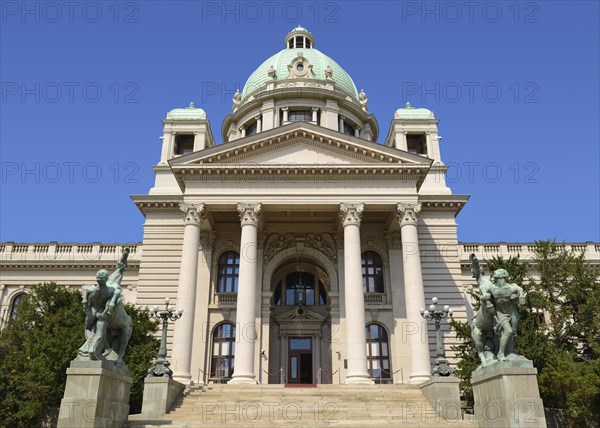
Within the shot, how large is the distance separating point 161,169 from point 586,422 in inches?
1126

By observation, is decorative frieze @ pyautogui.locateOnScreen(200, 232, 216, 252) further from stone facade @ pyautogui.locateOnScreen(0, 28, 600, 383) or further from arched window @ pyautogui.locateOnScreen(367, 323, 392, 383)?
arched window @ pyautogui.locateOnScreen(367, 323, 392, 383)

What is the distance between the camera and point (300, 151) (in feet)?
101

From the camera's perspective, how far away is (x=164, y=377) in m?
20.2

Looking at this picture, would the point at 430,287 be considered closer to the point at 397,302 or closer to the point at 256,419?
the point at 397,302

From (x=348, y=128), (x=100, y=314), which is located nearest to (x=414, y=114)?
(x=348, y=128)

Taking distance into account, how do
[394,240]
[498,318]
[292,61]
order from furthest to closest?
[292,61]
[394,240]
[498,318]

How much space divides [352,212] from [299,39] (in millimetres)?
33161

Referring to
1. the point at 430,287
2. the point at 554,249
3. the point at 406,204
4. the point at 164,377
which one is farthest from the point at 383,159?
the point at 164,377

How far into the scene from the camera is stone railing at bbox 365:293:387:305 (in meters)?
32.6

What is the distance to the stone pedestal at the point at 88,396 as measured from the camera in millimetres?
13633

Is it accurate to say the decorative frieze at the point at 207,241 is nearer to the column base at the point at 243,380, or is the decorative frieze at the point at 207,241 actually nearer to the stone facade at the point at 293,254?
the stone facade at the point at 293,254

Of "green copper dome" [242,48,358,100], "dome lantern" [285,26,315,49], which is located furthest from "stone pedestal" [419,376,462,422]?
"dome lantern" [285,26,315,49]

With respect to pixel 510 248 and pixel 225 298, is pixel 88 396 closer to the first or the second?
pixel 225 298

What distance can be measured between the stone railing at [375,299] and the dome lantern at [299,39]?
3255 cm
